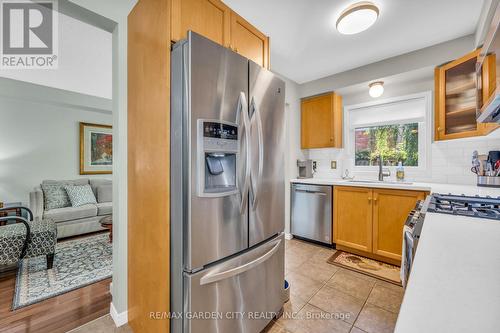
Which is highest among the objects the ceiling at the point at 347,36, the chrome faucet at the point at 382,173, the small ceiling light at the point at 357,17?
the ceiling at the point at 347,36

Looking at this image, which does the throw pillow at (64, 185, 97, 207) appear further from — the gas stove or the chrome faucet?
the chrome faucet

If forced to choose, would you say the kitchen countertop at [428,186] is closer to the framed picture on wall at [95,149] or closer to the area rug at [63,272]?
the area rug at [63,272]

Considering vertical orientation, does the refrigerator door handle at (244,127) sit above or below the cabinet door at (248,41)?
below

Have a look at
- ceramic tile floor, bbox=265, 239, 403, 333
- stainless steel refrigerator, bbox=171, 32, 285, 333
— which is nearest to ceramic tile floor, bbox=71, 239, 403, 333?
ceramic tile floor, bbox=265, 239, 403, 333

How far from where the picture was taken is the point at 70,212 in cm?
329

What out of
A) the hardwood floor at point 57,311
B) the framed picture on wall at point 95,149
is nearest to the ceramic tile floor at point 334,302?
the hardwood floor at point 57,311

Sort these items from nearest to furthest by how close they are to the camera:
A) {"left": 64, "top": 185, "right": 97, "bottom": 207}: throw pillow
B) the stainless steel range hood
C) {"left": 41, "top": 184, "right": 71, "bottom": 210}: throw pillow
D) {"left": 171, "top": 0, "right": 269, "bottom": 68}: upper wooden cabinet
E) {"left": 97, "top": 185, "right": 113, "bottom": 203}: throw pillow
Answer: the stainless steel range hood → {"left": 171, "top": 0, "right": 269, "bottom": 68}: upper wooden cabinet → {"left": 41, "top": 184, "right": 71, "bottom": 210}: throw pillow → {"left": 64, "top": 185, "right": 97, "bottom": 207}: throw pillow → {"left": 97, "top": 185, "right": 113, "bottom": 203}: throw pillow

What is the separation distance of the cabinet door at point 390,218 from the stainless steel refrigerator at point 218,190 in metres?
1.72

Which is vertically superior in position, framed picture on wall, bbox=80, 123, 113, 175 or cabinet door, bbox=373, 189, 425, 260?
framed picture on wall, bbox=80, 123, 113, 175

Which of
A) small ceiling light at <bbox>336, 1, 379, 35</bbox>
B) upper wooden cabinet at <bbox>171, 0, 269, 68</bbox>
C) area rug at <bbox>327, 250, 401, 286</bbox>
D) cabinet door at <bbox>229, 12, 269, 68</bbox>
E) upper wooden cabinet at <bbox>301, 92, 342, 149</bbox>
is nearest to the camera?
upper wooden cabinet at <bbox>171, 0, 269, 68</bbox>

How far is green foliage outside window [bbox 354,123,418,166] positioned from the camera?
283cm

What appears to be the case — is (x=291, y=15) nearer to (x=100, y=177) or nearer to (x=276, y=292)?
(x=276, y=292)

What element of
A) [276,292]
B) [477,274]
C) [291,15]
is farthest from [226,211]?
[291,15]

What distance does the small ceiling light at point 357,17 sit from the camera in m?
1.72
